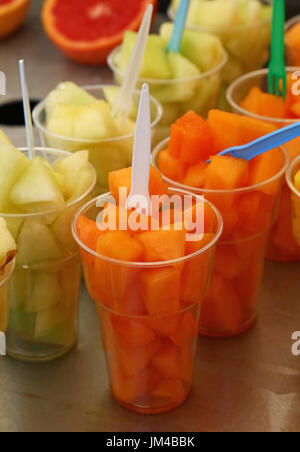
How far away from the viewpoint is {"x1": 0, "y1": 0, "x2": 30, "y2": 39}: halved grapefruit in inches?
73.0

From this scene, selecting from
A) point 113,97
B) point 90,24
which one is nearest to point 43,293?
point 113,97

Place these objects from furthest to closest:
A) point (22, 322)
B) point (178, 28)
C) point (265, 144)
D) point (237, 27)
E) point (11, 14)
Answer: point (11, 14)
point (237, 27)
point (178, 28)
point (22, 322)
point (265, 144)

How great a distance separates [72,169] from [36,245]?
0.12 m

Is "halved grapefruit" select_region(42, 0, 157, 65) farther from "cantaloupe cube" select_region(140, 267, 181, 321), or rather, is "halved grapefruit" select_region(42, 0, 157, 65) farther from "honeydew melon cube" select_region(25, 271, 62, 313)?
"cantaloupe cube" select_region(140, 267, 181, 321)

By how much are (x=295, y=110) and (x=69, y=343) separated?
49 centimetres

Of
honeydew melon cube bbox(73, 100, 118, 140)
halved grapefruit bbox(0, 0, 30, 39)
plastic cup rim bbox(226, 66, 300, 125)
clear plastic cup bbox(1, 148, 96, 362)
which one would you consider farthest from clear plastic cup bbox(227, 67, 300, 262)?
halved grapefruit bbox(0, 0, 30, 39)

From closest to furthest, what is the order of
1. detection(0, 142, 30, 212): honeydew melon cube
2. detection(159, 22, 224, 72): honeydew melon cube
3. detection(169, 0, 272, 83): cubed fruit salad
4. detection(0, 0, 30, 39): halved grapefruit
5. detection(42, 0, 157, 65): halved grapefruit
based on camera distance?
detection(0, 142, 30, 212): honeydew melon cube, detection(159, 22, 224, 72): honeydew melon cube, detection(169, 0, 272, 83): cubed fruit salad, detection(42, 0, 157, 65): halved grapefruit, detection(0, 0, 30, 39): halved grapefruit

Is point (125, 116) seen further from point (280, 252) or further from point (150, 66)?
point (280, 252)

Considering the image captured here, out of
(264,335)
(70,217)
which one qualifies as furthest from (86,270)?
(264,335)

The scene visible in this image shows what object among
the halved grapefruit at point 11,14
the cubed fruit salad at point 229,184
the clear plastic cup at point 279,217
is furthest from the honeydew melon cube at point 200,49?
the halved grapefruit at point 11,14

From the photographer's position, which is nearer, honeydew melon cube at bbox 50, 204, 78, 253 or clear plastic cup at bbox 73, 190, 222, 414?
clear plastic cup at bbox 73, 190, 222, 414

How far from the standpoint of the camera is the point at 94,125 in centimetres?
100

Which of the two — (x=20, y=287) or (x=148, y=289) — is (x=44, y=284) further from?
(x=148, y=289)

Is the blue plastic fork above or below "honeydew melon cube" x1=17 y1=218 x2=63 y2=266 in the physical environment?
above
